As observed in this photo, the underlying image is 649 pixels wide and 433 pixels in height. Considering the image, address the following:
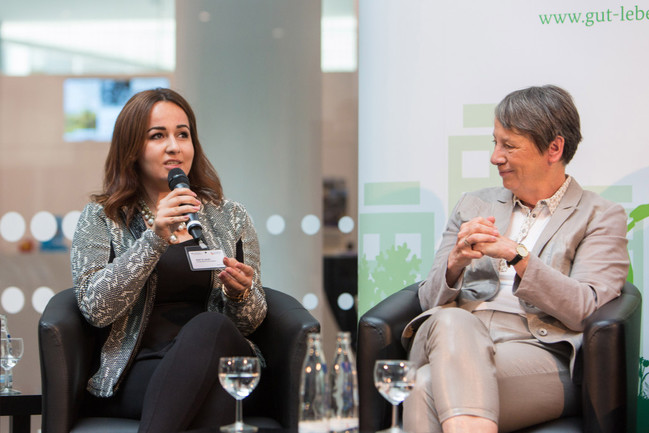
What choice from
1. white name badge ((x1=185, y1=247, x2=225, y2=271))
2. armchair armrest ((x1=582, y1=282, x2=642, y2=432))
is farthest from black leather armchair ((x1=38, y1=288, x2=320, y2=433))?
armchair armrest ((x1=582, y1=282, x2=642, y2=432))

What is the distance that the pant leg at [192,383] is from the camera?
209 cm

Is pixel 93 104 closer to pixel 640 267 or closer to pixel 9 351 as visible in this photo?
pixel 9 351

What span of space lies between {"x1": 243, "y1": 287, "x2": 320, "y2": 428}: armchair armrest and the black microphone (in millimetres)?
395

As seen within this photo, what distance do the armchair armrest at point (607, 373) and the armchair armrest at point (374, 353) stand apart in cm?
57

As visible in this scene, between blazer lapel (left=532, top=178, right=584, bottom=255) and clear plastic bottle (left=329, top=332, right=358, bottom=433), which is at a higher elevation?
blazer lapel (left=532, top=178, right=584, bottom=255)

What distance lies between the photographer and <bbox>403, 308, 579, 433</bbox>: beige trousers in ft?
6.77

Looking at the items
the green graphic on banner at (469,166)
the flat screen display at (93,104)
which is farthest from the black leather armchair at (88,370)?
the flat screen display at (93,104)

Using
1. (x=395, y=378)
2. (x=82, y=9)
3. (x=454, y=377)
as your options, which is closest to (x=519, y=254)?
(x=454, y=377)

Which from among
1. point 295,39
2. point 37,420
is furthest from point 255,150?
point 37,420

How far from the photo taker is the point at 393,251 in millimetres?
3568

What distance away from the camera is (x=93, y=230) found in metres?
2.59

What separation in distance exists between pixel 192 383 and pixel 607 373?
114 centimetres

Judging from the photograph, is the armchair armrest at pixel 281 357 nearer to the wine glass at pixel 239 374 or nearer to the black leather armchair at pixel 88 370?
the black leather armchair at pixel 88 370

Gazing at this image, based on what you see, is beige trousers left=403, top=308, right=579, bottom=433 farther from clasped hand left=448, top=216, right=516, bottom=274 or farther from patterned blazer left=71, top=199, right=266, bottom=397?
patterned blazer left=71, top=199, right=266, bottom=397
